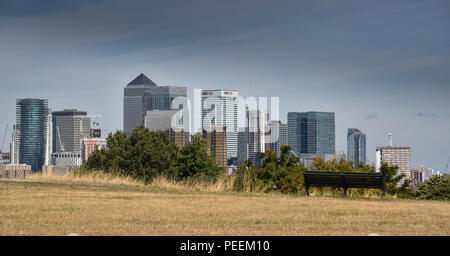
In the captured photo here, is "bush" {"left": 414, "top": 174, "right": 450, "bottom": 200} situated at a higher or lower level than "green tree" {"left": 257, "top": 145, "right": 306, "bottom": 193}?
lower

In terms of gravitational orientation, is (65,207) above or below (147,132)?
below

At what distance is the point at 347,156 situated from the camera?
111 feet

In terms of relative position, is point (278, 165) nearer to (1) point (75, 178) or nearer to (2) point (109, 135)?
(1) point (75, 178)

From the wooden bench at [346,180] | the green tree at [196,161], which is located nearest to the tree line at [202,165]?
the green tree at [196,161]

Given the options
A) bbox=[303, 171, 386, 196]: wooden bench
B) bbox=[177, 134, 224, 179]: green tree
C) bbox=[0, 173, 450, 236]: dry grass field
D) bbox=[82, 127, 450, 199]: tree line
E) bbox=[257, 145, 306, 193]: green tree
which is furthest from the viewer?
bbox=[177, 134, 224, 179]: green tree

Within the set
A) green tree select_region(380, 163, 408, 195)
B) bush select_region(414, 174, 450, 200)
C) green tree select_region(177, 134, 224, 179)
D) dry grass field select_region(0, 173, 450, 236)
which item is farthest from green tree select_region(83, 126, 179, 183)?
dry grass field select_region(0, 173, 450, 236)

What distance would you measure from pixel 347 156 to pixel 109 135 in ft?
47.4

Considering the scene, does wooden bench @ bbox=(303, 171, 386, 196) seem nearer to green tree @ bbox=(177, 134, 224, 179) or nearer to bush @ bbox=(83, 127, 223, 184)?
bush @ bbox=(83, 127, 223, 184)

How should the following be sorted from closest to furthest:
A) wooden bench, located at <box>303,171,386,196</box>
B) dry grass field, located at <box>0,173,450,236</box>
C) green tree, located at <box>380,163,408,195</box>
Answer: dry grass field, located at <box>0,173,450,236</box>, wooden bench, located at <box>303,171,386,196</box>, green tree, located at <box>380,163,408,195</box>

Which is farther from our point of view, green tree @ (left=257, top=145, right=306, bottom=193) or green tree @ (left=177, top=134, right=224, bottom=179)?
green tree @ (left=177, top=134, right=224, bottom=179)

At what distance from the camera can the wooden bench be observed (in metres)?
21.8

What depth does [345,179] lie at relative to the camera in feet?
73.1
